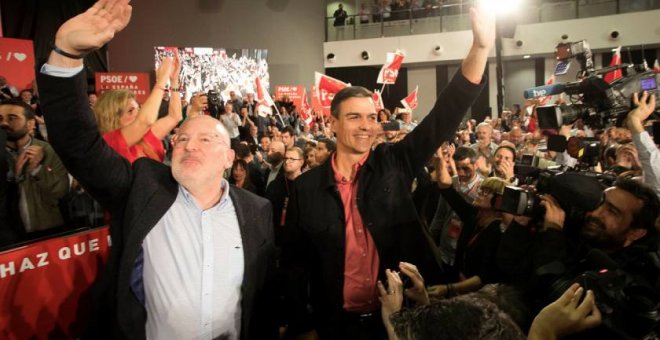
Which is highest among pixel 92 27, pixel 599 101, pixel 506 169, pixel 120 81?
pixel 120 81

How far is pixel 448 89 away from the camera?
76.0 inches

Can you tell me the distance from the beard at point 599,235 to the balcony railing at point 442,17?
1455cm

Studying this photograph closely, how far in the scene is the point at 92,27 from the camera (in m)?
1.41

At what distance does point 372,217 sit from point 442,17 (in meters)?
17.1

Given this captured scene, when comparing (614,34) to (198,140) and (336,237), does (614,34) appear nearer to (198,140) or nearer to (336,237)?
(336,237)

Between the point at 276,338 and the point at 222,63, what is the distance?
42.2ft

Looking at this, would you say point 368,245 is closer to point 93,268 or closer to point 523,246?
point 523,246

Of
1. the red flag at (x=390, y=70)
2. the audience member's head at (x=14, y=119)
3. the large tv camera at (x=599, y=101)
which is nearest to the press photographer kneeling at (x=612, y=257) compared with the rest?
the large tv camera at (x=599, y=101)

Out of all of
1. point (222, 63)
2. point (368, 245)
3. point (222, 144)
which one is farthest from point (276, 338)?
point (222, 63)

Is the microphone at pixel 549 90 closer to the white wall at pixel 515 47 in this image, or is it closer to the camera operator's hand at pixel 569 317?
the camera operator's hand at pixel 569 317

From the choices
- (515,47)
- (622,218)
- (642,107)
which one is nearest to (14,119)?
(622,218)

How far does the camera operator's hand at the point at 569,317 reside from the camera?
1.43 meters

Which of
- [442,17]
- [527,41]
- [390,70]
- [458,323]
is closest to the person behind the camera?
[458,323]

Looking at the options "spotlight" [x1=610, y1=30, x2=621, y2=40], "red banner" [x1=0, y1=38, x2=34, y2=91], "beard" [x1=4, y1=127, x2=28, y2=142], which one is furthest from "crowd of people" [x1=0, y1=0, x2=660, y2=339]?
"spotlight" [x1=610, y1=30, x2=621, y2=40]
